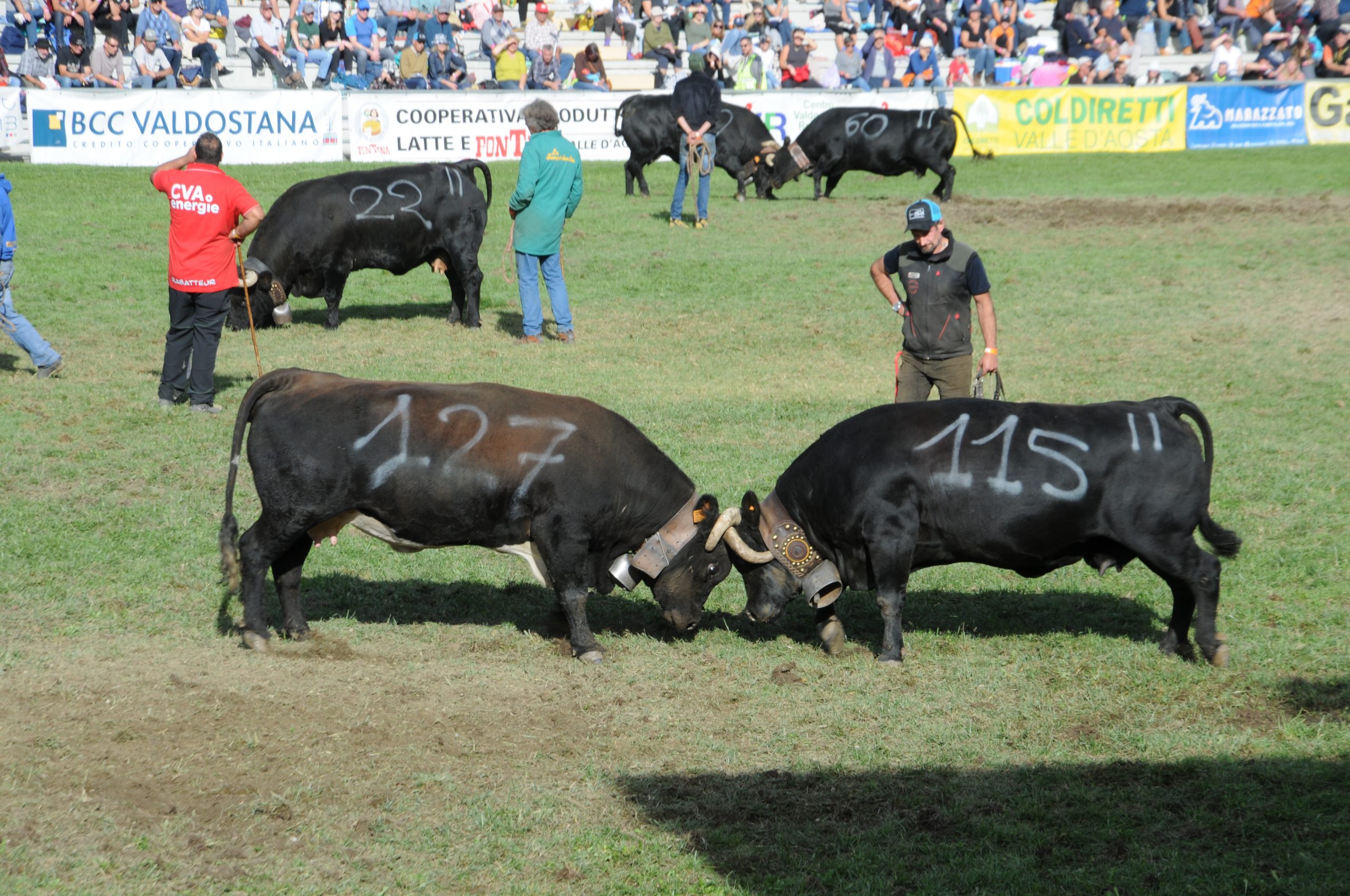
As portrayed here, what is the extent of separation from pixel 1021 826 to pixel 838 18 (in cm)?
2839

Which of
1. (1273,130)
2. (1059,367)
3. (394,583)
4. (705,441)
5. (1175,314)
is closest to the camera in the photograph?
(394,583)

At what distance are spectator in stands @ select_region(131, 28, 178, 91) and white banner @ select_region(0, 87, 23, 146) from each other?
1880mm

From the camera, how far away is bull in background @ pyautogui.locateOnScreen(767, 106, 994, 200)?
21562mm

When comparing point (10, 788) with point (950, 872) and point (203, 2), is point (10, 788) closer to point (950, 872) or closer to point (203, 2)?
point (950, 872)

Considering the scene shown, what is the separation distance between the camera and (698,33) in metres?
27.6

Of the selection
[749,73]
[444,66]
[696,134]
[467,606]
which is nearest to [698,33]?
[749,73]

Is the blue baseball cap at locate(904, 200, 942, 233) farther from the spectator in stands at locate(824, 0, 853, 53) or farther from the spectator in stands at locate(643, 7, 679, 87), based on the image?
the spectator in stands at locate(824, 0, 853, 53)

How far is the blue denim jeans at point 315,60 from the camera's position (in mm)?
24641

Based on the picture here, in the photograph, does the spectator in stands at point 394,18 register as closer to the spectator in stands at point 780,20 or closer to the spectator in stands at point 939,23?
the spectator in stands at point 780,20

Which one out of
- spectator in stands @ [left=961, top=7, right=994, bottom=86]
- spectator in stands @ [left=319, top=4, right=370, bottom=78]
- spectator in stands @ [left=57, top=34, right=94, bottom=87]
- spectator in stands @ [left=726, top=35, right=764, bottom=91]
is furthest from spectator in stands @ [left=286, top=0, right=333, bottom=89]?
spectator in stands @ [left=961, top=7, right=994, bottom=86]

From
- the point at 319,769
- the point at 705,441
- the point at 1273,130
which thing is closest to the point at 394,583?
the point at 319,769

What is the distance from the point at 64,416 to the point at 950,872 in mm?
8753

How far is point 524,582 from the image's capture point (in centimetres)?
820

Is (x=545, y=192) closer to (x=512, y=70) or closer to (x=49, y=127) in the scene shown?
(x=49, y=127)
